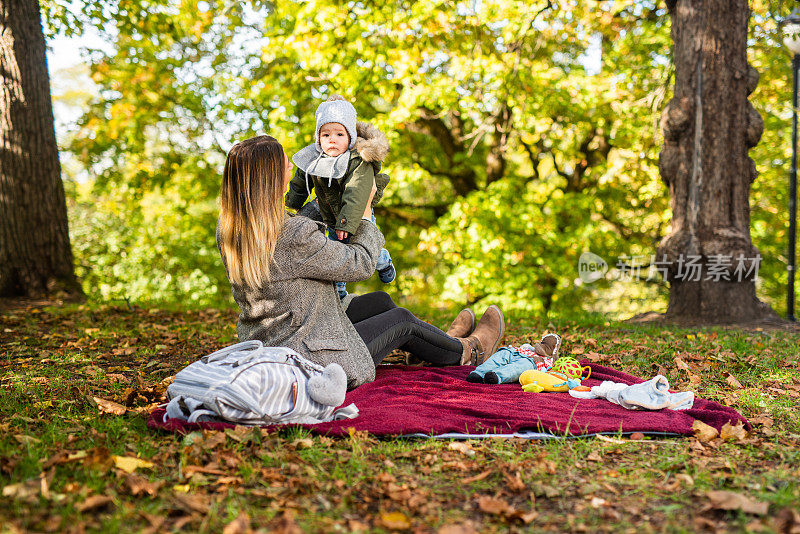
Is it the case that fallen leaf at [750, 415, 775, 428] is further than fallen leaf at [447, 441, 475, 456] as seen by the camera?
Yes

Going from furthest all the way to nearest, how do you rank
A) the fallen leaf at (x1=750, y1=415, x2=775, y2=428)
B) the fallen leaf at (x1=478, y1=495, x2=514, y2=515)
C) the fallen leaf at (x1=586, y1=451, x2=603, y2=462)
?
1. the fallen leaf at (x1=750, y1=415, x2=775, y2=428)
2. the fallen leaf at (x1=586, y1=451, x2=603, y2=462)
3. the fallen leaf at (x1=478, y1=495, x2=514, y2=515)


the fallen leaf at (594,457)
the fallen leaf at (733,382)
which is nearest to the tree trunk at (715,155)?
the fallen leaf at (733,382)

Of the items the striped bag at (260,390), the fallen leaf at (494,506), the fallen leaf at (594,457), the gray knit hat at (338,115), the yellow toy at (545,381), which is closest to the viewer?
the fallen leaf at (494,506)

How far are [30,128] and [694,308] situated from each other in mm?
8271

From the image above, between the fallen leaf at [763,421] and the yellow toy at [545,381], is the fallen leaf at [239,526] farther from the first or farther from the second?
the fallen leaf at [763,421]

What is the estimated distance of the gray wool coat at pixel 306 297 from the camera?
3.45 m

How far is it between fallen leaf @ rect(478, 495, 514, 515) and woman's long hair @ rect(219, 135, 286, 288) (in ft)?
5.50

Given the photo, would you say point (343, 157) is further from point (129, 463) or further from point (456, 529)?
point (456, 529)

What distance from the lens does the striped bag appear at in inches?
119

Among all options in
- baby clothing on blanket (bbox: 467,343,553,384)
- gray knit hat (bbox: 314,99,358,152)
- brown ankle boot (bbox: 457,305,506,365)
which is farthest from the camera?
brown ankle boot (bbox: 457,305,506,365)

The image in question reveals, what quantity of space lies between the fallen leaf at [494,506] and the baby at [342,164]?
1996 millimetres

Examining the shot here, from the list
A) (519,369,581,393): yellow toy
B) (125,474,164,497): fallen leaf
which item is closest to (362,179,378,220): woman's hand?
(519,369,581,393): yellow toy

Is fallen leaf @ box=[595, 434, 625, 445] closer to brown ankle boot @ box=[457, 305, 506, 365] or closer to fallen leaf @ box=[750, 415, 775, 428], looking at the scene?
fallen leaf @ box=[750, 415, 775, 428]

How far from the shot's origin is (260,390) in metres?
3.03
